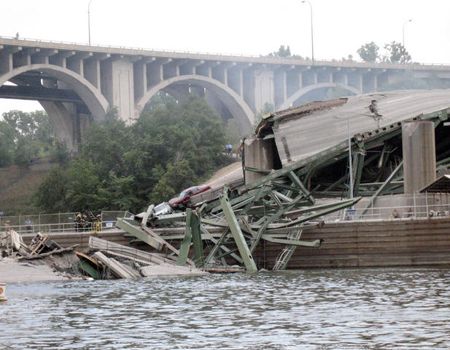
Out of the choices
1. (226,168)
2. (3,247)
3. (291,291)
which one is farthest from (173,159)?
(291,291)

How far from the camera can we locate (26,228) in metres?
84.6

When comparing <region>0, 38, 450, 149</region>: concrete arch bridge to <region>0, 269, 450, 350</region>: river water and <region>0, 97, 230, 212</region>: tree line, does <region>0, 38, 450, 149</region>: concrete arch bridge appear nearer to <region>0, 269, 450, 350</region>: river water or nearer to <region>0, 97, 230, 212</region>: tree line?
<region>0, 97, 230, 212</region>: tree line

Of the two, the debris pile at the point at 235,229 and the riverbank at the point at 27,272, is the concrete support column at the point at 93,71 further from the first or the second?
the riverbank at the point at 27,272

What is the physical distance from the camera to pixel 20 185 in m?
150

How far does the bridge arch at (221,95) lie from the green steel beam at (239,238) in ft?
273

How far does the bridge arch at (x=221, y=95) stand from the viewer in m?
152

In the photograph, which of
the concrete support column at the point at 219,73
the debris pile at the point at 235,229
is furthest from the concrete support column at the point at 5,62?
the debris pile at the point at 235,229

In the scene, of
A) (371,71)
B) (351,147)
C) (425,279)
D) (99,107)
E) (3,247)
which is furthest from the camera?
(371,71)

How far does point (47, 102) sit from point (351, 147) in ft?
294

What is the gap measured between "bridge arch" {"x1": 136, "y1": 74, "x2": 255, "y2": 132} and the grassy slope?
15.0 meters

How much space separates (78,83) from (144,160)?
31.6 m

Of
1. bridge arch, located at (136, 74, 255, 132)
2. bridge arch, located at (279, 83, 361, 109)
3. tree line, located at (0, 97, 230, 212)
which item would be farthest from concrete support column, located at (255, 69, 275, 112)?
tree line, located at (0, 97, 230, 212)

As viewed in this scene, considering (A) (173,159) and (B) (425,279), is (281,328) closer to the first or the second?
(B) (425,279)

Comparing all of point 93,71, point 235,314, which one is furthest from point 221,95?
point 235,314
